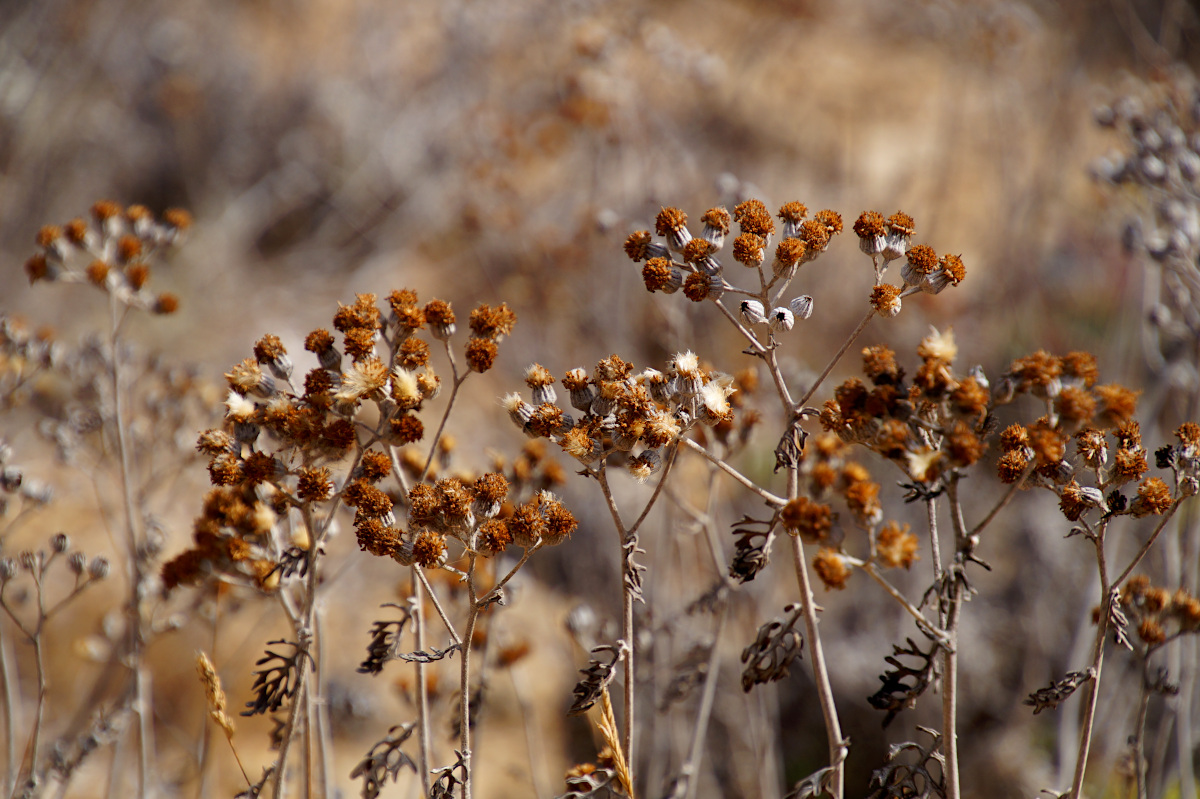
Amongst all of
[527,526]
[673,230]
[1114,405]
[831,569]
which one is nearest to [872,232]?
[673,230]

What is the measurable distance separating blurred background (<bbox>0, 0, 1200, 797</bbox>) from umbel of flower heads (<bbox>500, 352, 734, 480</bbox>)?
6.96 ft

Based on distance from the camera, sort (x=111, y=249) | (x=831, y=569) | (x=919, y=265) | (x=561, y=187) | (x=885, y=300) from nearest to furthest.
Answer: (x=831, y=569) → (x=885, y=300) → (x=919, y=265) → (x=111, y=249) → (x=561, y=187)

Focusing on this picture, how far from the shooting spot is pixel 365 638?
5398 millimetres

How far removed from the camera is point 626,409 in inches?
76.9

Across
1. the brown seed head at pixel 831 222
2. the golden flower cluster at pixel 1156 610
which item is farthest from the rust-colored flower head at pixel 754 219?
the golden flower cluster at pixel 1156 610

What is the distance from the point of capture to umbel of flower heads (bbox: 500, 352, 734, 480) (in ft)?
6.37

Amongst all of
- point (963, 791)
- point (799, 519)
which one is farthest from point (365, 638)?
point (799, 519)

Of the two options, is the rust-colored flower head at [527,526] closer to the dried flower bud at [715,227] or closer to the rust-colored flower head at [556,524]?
the rust-colored flower head at [556,524]

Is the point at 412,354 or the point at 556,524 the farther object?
the point at 412,354

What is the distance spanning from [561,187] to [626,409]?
7.83 metres

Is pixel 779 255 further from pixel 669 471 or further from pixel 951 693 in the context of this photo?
pixel 951 693

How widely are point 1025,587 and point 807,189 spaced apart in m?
6.34

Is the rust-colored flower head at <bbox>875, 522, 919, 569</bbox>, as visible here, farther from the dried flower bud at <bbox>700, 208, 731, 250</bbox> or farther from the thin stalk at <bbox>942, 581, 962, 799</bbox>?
the dried flower bud at <bbox>700, 208, 731, 250</bbox>

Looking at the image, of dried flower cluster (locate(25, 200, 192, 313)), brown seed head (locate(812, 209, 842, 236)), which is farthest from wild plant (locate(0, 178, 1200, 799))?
dried flower cluster (locate(25, 200, 192, 313))
